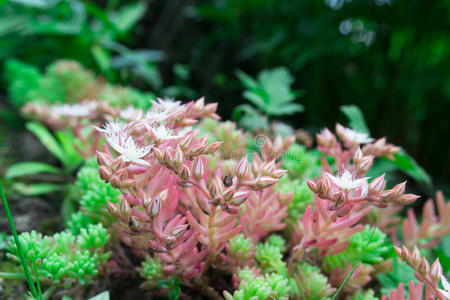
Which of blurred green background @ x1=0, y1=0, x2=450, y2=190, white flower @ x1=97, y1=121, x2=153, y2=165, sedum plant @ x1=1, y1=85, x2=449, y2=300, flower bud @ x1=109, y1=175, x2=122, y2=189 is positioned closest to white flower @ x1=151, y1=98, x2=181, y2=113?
sedum plant @ x1=1, y1=85, x2=449, y2=300

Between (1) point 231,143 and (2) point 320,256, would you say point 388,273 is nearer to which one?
(2) point 320,256

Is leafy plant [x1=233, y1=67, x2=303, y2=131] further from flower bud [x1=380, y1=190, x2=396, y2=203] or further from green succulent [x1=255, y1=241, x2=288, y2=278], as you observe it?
flower bud [x1=380, y1=190, x2=396, y2=203]

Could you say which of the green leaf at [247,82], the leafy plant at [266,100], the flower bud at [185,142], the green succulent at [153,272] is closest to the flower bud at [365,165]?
the flower bud at [185,142]

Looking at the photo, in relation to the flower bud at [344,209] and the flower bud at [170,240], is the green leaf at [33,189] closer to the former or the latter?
the flower bud at [170,240]

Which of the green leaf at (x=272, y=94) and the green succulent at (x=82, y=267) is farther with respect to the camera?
the green leaf at (x=272, y=94)

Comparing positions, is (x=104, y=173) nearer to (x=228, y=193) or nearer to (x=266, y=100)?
(x=228, y=193)

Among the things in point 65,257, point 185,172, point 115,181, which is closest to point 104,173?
point 115,181

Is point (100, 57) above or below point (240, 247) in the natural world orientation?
above
